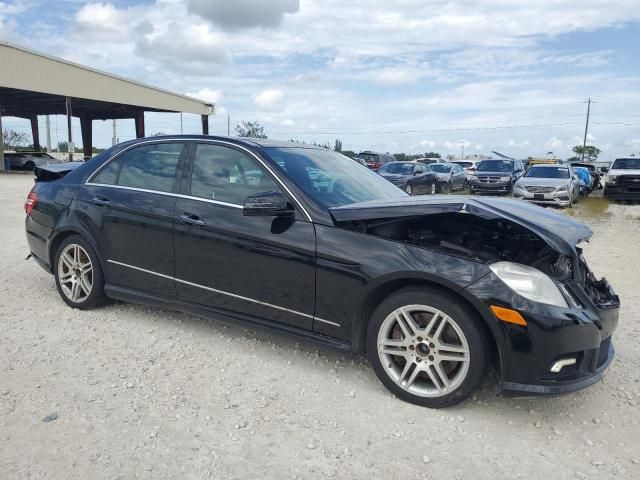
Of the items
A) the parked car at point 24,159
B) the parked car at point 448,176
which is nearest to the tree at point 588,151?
the parked car at point 448,176

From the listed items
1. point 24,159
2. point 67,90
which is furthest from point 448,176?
point 24,159

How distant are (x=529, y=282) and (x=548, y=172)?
55.6 ft

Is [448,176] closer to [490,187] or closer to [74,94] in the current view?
[490,187]

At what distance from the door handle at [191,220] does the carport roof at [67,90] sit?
24.9 metres

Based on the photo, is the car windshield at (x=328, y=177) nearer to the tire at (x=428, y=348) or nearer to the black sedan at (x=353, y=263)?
the black sedan at (x=353, y=263)

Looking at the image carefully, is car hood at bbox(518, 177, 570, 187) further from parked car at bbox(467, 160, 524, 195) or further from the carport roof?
the carport roof

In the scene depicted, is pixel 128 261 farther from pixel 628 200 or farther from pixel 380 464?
pixel 628 200

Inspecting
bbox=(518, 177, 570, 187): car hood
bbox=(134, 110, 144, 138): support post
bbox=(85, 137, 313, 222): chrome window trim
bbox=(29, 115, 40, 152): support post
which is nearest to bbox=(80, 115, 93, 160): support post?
bbox=(29, 115, 40, 152): support post

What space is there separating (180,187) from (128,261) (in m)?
0.81

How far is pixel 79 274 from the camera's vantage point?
4.55m

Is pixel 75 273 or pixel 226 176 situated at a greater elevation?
pixel 226 176

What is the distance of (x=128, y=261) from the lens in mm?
4160

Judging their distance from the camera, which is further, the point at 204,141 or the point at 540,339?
the point at 204,141

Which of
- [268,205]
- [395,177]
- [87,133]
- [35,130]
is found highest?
[35,130]
